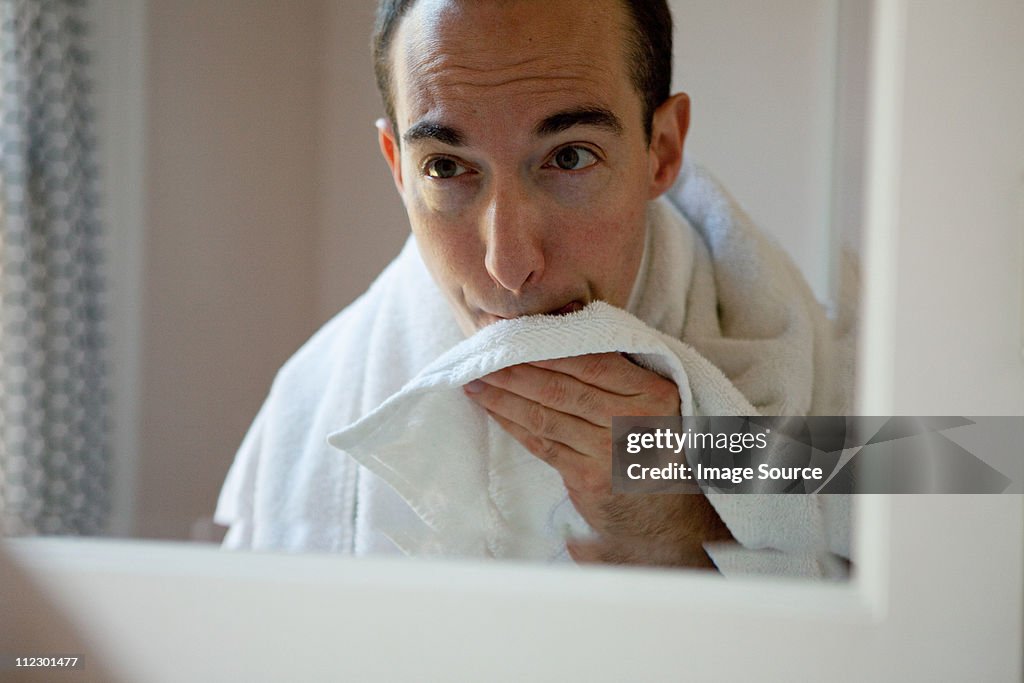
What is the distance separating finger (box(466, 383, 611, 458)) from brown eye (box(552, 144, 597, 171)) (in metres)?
0.19

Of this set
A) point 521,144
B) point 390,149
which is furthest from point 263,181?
point 521,144

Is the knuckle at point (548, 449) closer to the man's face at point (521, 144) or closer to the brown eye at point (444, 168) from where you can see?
the man's face at point (521, 144)

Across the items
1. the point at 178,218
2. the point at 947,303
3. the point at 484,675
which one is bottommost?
the point at 484,675

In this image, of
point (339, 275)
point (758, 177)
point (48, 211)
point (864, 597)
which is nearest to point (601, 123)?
point (758, 177)

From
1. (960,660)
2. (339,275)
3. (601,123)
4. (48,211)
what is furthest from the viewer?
(48,211)

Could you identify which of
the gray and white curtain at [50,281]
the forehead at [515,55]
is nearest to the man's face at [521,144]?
the forehead at [515,55]

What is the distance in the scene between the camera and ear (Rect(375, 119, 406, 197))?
62 cm

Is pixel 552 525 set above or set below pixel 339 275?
below

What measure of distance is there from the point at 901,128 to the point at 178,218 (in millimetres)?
Result: 650

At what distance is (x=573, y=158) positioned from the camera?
574mm

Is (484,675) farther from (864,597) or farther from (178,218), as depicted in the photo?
(178,218)

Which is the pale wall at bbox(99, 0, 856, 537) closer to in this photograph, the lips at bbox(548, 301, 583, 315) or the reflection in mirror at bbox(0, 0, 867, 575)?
the reflection in mirror at bbox(0, 0, 867, 575)

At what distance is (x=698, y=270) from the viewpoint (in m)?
0.70

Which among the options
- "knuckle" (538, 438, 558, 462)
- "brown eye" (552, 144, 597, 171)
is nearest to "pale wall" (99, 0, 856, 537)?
"brown eye" (552, 144, 597, 171)
